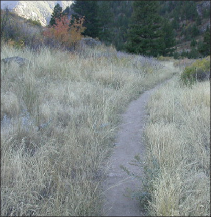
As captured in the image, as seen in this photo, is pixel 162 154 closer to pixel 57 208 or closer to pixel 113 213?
pixel 113 213

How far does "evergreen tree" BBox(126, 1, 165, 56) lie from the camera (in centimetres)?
2261

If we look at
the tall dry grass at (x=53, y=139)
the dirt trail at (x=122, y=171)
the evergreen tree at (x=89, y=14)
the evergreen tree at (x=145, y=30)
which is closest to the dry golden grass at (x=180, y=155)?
the dirt trail at (x=122, y=171)

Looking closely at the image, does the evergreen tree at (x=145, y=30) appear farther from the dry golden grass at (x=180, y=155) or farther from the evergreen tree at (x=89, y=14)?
the dry golden grass at (x=180, y=155)

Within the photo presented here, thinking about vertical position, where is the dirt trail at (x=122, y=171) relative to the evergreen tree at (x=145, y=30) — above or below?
below

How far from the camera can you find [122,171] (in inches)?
101

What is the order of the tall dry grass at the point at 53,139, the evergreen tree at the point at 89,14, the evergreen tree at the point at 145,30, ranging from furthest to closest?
the evergreen tree at the point at 145,30 → the evergreen tree at the point at 89,14 → the tall dry grass at the point at 53,139

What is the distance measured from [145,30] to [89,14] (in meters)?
5.47

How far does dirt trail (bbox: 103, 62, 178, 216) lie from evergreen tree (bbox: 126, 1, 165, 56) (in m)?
19.2

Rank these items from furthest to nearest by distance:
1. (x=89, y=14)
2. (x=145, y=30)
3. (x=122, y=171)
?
(x=145, y=30) < (x=89, y=14) < (x=122, y=171)

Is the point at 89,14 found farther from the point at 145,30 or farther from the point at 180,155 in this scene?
the point at 180,155

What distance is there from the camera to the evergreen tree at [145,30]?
22.6 m

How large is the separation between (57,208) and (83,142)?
1230 mm

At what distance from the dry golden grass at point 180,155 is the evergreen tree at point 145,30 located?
18556mm

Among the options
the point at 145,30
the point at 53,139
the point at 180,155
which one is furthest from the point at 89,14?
the point at 180,155
